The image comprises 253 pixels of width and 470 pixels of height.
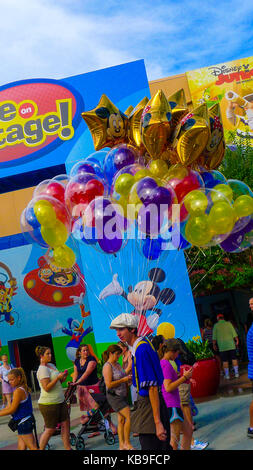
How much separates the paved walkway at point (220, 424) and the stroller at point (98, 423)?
0.13 meters

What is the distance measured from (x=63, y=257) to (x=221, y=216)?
93.4 inches

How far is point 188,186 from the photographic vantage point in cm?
540

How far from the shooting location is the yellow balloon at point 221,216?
530 centimetres

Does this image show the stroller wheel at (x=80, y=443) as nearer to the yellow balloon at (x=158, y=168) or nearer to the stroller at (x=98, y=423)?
the stroller at (x=98, y=423)

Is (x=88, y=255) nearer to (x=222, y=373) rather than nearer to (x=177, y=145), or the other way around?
(x=222, y=373)

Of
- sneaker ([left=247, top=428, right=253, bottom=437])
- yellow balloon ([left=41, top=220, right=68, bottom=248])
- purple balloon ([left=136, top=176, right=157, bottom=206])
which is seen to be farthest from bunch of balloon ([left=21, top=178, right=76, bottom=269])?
sneaker ([left=247, top=428, right=253, bottom=437])

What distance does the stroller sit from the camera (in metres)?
6.62

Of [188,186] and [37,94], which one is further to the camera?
[37,94]

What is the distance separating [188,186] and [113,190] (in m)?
0.92

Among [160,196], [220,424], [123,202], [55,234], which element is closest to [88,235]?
[55,234]

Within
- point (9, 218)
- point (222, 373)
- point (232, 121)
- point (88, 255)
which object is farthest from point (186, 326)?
point (232, 121)

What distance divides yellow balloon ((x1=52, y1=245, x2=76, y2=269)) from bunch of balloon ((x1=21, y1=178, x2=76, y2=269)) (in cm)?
10

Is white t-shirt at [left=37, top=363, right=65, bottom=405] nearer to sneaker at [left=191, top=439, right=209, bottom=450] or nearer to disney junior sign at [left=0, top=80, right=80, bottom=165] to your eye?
sneaker at [left=191, top=439, right=209, bottom=450]
